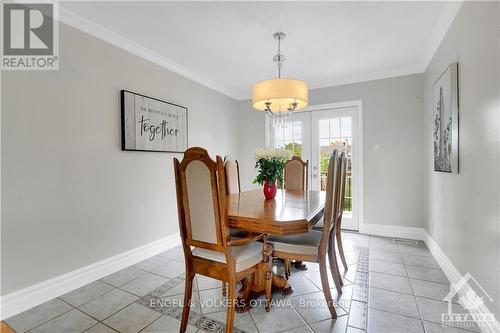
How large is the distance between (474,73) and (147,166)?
3.22 metres

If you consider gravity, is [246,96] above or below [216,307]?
above

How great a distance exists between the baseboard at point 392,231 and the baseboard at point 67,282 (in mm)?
3109

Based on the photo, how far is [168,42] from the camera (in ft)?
9.11

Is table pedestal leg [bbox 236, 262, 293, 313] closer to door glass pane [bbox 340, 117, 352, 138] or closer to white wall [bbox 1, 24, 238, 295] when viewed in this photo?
white wall [bbox 1, 24, 238, 295]

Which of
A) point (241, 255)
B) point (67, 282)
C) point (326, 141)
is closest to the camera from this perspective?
point (241, 255)

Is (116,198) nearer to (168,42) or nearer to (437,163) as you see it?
(168,42)

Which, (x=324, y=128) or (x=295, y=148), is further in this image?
(x=295, y=148)

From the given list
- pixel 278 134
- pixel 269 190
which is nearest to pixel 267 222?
pixel 269 190

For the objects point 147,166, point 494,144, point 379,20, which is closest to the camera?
point 494,144

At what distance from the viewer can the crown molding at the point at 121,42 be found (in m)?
2.22

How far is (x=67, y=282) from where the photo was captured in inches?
85.5

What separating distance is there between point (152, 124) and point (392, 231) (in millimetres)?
3702

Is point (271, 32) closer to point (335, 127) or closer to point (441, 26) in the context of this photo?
point (441, 26)

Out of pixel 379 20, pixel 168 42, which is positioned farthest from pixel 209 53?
pixel 379 20
